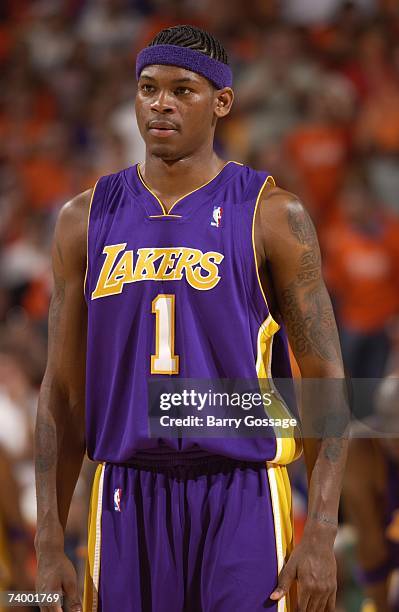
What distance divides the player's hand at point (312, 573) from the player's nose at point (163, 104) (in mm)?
1118

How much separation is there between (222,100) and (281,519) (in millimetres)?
1113

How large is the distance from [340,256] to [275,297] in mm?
3908

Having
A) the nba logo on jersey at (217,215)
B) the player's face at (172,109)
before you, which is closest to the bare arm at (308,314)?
the nba logo on jersey at (217,215)

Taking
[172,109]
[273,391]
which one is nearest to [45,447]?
[273,391]

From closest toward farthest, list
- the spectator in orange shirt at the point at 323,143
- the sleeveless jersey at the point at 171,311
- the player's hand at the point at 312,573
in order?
the player's hand at the point at 312,573 → the sleeveless jersey at the point at 171,311 → the spectator in orange shirt at the point at 323,143

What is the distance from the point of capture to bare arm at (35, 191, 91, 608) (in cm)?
302

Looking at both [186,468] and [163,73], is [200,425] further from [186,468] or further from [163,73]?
[163,73]

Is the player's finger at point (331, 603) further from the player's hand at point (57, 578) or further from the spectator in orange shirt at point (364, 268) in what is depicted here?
the spectator in orange shirt at point (364, 268)

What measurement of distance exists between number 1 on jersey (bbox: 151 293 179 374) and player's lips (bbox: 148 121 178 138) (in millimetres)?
420

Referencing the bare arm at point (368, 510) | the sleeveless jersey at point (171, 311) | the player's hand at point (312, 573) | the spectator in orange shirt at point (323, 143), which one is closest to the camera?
the player's hand at point (312, 573)

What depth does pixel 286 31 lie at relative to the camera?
8.05 m

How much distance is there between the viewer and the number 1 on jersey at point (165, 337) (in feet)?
9.36

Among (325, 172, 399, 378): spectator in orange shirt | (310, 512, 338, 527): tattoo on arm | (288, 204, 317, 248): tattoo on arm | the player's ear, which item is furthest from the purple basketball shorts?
(325, 172, 399, 378): spectator in orange shirt

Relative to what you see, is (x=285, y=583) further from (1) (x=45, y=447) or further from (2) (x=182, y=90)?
(2) (x=182, y=90)
